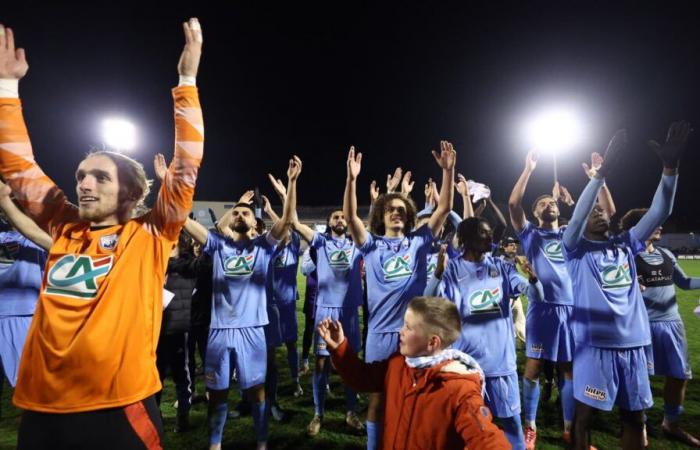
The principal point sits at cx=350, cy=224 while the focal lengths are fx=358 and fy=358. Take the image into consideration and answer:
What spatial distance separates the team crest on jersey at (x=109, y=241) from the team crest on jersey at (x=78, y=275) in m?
0.06

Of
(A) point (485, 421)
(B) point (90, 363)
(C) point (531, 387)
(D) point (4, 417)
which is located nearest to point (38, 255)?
(D) point (4, 417)

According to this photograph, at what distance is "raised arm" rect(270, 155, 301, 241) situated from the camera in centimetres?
365

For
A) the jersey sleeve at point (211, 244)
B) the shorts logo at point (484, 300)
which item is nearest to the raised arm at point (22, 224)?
the jersey sleeve at point (211, 244)

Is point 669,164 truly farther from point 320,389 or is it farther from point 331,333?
point 320,389

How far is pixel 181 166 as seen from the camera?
1831mm

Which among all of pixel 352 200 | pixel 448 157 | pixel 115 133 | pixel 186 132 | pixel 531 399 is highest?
pixel 115 133

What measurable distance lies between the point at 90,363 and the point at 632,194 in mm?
58753

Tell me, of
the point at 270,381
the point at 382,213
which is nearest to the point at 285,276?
the point at 270,381

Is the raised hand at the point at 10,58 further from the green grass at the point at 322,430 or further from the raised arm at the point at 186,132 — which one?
the green grass at the point at 322,430

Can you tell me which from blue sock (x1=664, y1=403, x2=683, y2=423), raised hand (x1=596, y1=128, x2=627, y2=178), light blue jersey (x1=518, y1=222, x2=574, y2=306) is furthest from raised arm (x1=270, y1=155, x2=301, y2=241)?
blue sock (x1=664, y1=403, x2=683, y2=423)

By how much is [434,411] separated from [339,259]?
3.67m

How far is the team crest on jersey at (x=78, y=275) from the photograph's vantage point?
1.68 meters

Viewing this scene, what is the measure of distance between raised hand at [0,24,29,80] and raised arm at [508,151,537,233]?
3.97 metres

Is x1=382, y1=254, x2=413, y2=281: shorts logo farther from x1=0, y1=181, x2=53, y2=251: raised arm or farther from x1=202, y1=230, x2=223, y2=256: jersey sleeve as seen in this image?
x1=0, y1=181, x2=53, y2=251: raised arm
